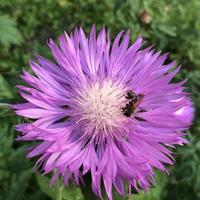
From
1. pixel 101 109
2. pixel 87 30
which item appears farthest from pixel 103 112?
pixel 87 30

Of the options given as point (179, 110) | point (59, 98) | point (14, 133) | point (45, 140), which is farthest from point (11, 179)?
point (179, 110)

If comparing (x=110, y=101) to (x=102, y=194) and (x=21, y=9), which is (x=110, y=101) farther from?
(x=21, y=9)

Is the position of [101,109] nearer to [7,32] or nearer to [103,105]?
[103,105]

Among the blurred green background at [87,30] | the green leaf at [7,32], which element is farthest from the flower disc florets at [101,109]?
the green leaf at [7,32]

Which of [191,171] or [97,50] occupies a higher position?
[97,50]

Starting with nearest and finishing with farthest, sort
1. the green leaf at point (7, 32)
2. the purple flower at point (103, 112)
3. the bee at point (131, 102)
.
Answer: the purple flower at point (103, 112) < the bee at point (131, 102) < the green leaf at point (7, 32)

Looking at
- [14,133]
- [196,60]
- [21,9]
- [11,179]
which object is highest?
[21,9]

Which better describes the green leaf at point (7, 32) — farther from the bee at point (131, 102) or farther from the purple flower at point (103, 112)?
the bee at point (131, 102)
